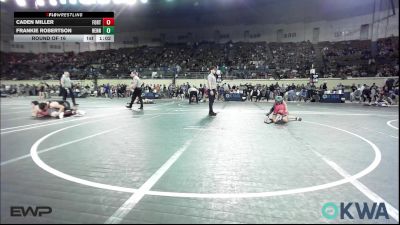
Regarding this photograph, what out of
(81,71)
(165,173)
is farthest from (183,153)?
(81,71)

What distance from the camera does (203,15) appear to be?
3869 centimetres

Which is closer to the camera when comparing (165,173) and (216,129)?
(165,173)

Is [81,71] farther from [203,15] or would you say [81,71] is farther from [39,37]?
[39,37]

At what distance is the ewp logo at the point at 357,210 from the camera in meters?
2.86

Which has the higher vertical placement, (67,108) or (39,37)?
(39,37)

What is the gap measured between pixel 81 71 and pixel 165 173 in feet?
111
